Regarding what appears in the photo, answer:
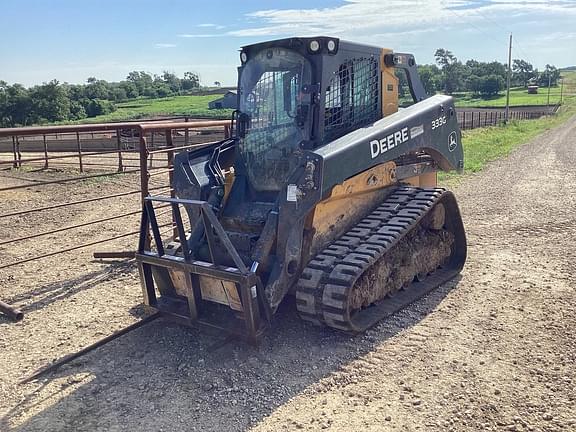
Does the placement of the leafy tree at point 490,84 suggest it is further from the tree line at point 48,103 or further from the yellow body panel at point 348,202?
the yellow body panel at point 348,202

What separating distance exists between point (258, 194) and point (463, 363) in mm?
2510

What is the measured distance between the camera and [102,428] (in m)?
4.00

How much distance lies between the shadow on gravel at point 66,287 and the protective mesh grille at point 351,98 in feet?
10.8

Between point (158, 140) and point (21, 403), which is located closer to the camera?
point (21, 403)

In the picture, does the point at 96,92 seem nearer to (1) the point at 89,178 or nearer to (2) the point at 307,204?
(1) the point at 89,178

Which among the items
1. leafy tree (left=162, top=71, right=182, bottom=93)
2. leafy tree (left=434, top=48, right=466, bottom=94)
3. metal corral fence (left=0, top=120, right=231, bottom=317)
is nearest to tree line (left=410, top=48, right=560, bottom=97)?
leafy tree (left=434, top=48, right=466, bottom=94)

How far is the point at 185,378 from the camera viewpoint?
465cm

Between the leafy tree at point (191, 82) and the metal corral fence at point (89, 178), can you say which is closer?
the metal corral fence at point (89, 178)

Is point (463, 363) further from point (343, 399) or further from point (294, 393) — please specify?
point (294, 393)

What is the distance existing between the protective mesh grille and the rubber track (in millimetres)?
926

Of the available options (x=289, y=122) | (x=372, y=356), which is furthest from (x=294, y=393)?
(x=289, y=122)

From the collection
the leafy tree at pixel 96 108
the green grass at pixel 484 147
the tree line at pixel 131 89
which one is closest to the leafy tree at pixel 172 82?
the tree line at pixel 131 89

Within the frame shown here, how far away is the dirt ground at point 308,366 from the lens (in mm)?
4070

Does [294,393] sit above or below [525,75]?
below
